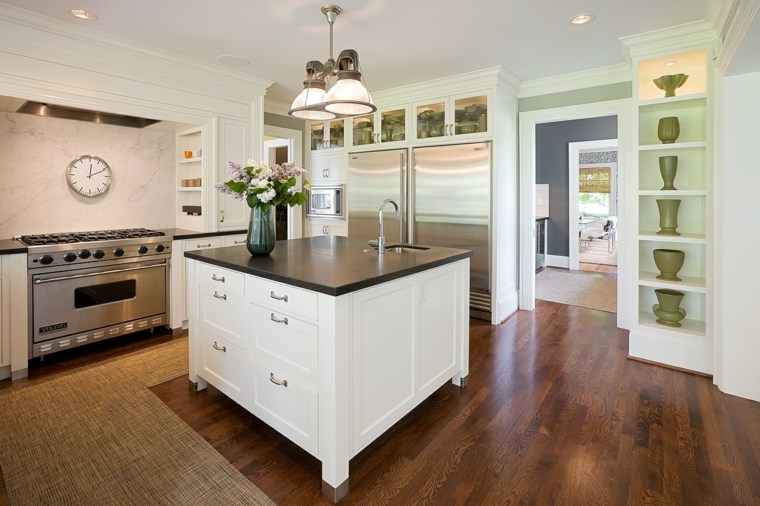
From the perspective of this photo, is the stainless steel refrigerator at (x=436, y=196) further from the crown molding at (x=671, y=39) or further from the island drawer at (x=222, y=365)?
the island drawer at (x=222, y=365)

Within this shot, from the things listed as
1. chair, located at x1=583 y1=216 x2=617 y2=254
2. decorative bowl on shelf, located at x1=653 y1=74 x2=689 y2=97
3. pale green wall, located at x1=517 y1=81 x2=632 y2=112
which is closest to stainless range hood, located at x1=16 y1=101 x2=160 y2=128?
pale green wall, located at x1=517 y1=81 x2=632 y2=112

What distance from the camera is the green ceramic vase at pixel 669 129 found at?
9.84 feet

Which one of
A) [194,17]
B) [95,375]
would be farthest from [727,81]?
[95,375]

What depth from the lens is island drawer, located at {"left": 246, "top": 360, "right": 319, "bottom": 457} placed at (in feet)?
5.76

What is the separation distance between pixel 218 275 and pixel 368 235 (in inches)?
106

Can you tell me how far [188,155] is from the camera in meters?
4.08

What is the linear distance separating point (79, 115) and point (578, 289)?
5.90m

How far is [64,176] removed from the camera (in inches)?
138

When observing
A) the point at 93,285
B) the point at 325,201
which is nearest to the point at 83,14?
the point at 93,285

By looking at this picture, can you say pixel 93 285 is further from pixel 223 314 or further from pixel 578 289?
pixel 578 289

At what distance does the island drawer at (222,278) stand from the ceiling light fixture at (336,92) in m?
1.00

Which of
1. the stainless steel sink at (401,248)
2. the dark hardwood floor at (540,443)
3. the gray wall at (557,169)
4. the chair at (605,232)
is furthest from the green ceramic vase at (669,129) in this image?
the chair at (605,232)

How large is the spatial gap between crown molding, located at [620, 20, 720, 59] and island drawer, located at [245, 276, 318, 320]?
10.3ft

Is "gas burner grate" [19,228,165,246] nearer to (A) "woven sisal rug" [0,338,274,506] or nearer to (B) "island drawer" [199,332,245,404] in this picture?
(A) "woven sisal rug" [0,338,274,506]
